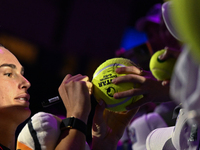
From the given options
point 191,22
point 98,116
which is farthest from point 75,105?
point 191,22

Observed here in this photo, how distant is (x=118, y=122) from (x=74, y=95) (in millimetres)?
474

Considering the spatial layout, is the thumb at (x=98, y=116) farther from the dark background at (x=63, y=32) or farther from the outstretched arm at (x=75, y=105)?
the dark background at (x=63, y=32)

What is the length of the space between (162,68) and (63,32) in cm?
427

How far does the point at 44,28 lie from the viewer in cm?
509

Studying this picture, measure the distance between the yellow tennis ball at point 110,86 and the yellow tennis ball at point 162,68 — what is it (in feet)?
0.48

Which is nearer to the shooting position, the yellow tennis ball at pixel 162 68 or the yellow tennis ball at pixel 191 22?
the yellow tennis ball at pixel 191 22

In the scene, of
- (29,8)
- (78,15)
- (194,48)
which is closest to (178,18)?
(194,48)

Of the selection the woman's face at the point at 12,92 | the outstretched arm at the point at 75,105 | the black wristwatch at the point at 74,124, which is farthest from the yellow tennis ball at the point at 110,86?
the woman's face at the point at 12,92

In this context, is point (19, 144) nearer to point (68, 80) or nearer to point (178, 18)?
point (68, 80)

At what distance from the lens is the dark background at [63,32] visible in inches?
183

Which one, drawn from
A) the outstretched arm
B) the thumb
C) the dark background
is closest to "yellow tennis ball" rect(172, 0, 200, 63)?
the outstretched arm

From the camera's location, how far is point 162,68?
1366 mm

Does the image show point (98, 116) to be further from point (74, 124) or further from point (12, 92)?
point (12, 92)

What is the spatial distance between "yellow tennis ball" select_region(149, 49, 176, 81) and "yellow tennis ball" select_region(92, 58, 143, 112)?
15 cm
